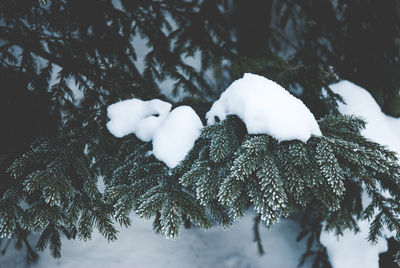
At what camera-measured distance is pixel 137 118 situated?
4.91 feet

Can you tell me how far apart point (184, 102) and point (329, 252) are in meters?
2.10

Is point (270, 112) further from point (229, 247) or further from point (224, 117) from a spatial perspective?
point (229, 247)

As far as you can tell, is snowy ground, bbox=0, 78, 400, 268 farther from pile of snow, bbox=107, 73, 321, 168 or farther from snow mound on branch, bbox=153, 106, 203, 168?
snow mound on branch, bbox=153, 106, 203, 168

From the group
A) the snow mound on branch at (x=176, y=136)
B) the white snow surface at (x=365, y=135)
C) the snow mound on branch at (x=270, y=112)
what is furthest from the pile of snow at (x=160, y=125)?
the white snow surface at (x=365, y=135)

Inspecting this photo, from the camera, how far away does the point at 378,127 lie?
2.07 meters

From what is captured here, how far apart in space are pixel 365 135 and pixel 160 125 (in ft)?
5.43

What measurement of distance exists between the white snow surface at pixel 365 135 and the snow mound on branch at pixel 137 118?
5.12 feet

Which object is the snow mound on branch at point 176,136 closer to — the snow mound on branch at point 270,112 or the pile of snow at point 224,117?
the pile of snow at point 224,117

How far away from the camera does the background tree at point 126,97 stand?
1.06 metres

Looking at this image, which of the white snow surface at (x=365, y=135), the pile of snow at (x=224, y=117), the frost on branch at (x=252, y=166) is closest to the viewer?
the frost on branch at (x=252, y=166)

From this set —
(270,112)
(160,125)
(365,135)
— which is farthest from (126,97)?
(365,135)

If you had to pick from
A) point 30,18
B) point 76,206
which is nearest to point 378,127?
point 76,206

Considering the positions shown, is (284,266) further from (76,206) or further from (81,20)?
(81,20)

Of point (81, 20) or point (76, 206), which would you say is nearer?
point (76, 206)
